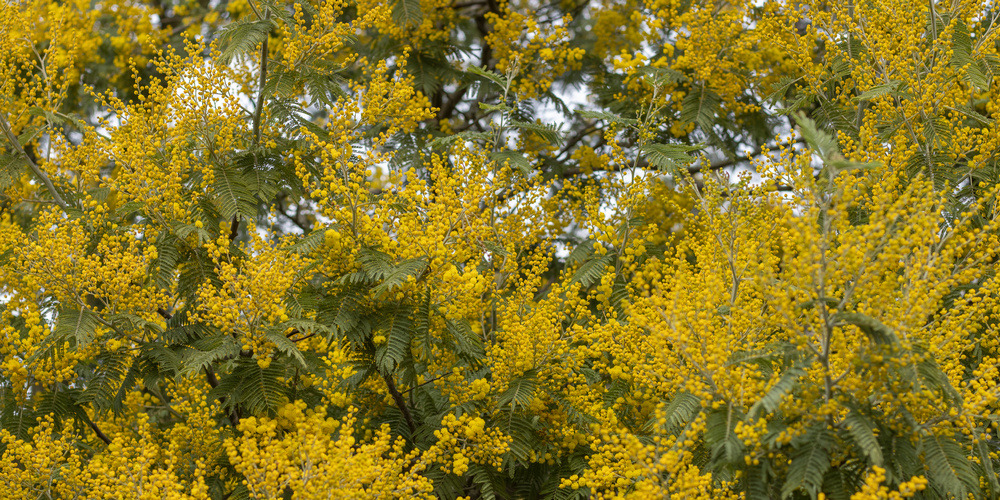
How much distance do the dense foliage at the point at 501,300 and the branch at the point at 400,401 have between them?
0.04 feet

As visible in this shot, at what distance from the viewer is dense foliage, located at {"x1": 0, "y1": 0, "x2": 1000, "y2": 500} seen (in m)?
3.59

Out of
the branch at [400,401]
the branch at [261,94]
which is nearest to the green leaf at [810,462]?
the branch at [400,401]

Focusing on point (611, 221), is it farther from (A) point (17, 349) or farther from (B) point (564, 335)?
(A) point (17, 349)

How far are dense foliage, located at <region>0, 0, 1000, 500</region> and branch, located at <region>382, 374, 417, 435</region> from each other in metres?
0.01

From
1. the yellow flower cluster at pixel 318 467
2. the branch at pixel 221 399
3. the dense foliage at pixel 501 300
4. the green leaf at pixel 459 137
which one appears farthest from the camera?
the green leaf at pixel 459 137

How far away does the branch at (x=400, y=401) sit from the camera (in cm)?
477

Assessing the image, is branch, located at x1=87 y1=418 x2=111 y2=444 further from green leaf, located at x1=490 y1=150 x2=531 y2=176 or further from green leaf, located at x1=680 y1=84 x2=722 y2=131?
green leaf, located at x1=680 y1=84 x2=722 y2=131

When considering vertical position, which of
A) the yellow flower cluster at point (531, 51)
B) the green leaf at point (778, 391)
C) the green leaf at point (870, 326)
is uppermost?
the yellow flower cluster at point (531, 51)

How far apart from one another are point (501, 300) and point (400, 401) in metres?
0.84

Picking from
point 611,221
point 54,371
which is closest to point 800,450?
point 611,221

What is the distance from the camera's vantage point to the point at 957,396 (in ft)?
11.3

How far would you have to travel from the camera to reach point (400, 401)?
4.94m

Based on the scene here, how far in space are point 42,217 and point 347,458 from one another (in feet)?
8.23

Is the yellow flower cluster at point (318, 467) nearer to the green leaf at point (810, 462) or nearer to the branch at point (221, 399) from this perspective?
the branch at point (221, 399)
